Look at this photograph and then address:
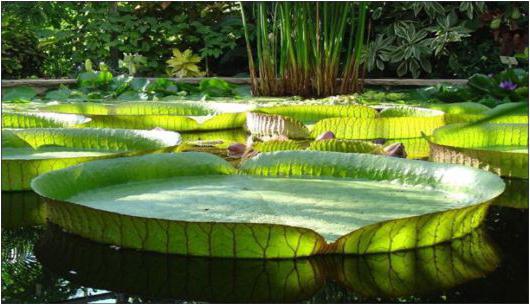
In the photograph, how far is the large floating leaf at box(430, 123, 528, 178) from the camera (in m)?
2.66

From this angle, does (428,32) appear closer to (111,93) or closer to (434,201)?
(111,93)

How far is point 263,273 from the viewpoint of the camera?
5.22ft

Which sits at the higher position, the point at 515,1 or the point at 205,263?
the point at 515,1

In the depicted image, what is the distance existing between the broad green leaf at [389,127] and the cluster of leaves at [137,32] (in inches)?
180

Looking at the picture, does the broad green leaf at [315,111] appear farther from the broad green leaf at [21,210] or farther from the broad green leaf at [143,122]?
the broad green leaf at [21,210]

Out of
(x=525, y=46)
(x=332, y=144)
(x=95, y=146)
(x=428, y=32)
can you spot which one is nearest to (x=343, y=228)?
(x=332, y=144)

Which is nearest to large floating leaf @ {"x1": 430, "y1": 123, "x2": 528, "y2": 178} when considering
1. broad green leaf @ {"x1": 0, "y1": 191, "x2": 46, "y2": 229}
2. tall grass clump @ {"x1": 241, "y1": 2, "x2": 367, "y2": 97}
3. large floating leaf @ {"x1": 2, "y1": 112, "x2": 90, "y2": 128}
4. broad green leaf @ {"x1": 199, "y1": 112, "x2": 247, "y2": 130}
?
broad green leaf @ {"x1": 199, "y1": 112, "x2": 247, "y2": 130}

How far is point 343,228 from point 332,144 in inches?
36.9

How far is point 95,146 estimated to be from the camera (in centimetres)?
300

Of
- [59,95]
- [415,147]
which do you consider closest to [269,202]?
[415,147]

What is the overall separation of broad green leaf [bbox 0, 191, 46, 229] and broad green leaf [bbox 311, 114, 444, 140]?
1.57 metres

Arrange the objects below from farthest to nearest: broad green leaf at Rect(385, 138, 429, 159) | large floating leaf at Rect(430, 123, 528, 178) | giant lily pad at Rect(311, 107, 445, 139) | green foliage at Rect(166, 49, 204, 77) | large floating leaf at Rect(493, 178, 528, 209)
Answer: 1. green foliage at Rect(166, 49, 204, 77)
2. giant lily pad at Rect(311, 107, 445, 139)
3. broad green leaf at Rect(385, 138, 429, 159)
4. large floating leaf at Rect(430, 123, 528, 178)
5. large floating leaf at Rect(493, 178, 528, 209)

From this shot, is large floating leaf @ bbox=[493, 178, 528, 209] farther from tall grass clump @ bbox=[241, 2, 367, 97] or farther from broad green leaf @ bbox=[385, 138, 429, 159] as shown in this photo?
tall grass clump @ bbox=[241, 2, 367, 97]

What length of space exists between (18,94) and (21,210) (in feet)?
11.1
